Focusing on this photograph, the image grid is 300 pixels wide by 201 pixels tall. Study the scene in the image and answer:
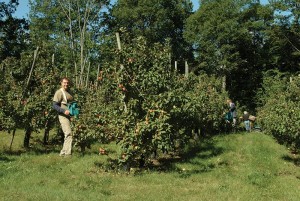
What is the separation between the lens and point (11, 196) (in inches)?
244

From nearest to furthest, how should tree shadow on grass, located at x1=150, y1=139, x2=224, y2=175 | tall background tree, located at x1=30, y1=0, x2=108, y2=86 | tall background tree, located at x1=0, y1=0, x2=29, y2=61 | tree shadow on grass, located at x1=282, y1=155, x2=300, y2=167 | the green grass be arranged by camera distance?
the green grass, tree shadow on grass, located at x1=150, y1=139, x2=224, y2=175, tree shadow on grass, located at x1=282, y1=155, x2=300, y2=167, tall background tree, located at x1=0, y1=0, x2=29, y2=61, tall background tree, located at x1=30, y1=0, x2=108, y2=86

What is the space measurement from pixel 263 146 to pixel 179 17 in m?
36.2

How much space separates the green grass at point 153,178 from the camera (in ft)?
21.8

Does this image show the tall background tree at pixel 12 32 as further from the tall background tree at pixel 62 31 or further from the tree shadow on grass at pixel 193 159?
the tree shadow on grass at pixel 193 159

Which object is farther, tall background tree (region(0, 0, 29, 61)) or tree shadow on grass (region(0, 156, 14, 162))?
tall background tree (region(0, 0, 29, 61))

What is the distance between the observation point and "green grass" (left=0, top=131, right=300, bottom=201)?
665cm

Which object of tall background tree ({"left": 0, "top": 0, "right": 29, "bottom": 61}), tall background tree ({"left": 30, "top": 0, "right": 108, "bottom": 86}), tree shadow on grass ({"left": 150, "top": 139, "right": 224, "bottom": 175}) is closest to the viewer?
tree shadow on grass ({"left": 150, "top": 139, "right": 224, "bottom": 175})

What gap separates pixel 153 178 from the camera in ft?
25.6

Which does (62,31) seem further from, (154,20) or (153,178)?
(153,178)

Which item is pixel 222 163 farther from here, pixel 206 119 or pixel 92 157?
pixel 206 119

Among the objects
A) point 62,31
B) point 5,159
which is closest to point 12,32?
point 62,31

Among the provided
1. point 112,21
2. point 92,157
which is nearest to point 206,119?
point 92,157

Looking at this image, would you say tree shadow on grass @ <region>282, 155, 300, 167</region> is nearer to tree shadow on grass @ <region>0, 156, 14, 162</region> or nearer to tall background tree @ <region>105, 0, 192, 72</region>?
tree shadow on grass @ <region>0, 156, 14, 162</region>

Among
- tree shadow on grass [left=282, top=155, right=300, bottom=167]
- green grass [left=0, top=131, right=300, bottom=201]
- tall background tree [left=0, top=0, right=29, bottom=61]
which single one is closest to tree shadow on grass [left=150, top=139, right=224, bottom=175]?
green grass [left=0, top=131, right=300, bottom=201]
